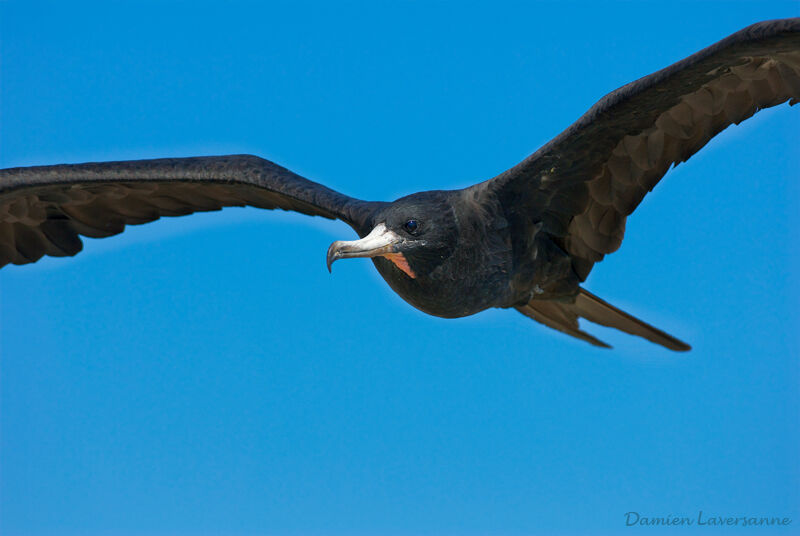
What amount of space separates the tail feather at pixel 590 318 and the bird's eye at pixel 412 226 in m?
1.27

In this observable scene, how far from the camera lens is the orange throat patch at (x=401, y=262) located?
181 inches

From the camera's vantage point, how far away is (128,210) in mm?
6047

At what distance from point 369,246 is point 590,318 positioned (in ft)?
5.95

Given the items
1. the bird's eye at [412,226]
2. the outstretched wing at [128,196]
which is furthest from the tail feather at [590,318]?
the outstretched wing at [128,196]

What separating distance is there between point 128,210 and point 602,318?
291 centimetres

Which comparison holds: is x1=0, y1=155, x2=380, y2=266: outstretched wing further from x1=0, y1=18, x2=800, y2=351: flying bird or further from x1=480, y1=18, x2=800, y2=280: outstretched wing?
x1=480, y1=18, x2=800, y2=280: outstretched wing

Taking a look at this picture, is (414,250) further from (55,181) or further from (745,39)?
(55,181)

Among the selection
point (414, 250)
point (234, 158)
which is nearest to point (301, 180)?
point (234, 158)

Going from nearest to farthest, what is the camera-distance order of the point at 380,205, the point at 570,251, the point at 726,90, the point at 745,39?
the point at 745,39
the point at 726,90
the point at 380,205
the point at 570,251

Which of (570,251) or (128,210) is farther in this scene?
(128,210)

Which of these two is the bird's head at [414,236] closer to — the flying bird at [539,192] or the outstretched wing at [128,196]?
the flying bird at [539,192]

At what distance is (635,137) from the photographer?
4.73 m

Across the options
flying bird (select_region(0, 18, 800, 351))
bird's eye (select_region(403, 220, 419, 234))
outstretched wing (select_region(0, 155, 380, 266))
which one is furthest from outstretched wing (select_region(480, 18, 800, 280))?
outstretched wing (select_region(0, 155, 380, 266))

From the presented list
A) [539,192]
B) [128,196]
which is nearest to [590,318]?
[539,192]
